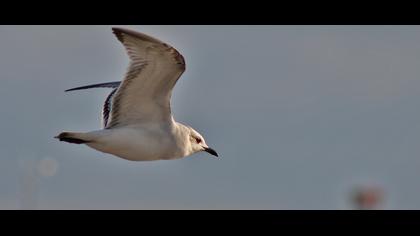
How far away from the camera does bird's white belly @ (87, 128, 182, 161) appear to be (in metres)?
6.93

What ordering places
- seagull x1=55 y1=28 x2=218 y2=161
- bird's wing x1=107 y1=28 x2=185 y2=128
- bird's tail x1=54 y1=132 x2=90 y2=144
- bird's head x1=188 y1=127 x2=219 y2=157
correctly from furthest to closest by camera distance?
bird's head x1=188 y1=127 x2=219 y2=157
bird's tail x1=54 y1=132 x2=90 y2=144
seagull x1=55 y1=28 x2=218 y2=161
bird's wing x1=107 y1=28 x2=185 y2=128

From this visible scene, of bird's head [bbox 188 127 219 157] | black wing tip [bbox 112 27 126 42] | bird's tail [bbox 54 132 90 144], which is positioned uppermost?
bird's head [bbox 188 127 219 157]

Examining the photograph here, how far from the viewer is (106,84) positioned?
9117mm

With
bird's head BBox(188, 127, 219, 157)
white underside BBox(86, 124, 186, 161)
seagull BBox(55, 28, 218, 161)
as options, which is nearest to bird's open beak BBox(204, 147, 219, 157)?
bird's head BBox(188, 127, 219, 157)

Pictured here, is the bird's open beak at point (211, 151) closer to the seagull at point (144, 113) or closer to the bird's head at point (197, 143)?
the bird's head at point (197, 143)

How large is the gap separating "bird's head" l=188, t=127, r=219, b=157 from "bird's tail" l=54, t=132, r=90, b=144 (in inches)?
59.8

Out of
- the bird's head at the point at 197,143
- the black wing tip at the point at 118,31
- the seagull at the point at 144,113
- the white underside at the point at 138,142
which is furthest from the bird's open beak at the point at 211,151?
the black wing tip at the point at 118,31

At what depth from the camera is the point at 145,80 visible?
22.5 feet

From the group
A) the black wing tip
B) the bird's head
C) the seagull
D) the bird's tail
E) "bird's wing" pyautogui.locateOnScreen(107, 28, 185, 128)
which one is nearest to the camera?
the black wing tip

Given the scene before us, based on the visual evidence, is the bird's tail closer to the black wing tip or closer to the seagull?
the seagull

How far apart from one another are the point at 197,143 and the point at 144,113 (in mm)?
1104
